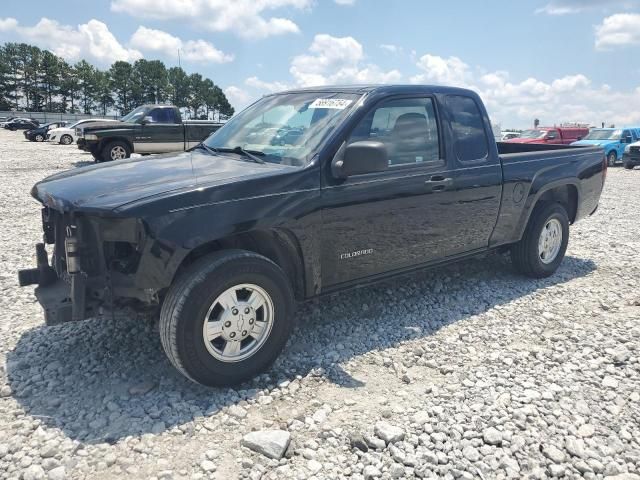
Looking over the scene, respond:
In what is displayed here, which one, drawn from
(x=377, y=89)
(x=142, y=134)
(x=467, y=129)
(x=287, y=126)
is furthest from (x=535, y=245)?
(x=142, y=134)

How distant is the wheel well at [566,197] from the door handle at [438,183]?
1795 millimetres

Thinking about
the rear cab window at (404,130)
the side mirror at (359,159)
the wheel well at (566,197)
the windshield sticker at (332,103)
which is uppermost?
the windshield sticker at (332,103)

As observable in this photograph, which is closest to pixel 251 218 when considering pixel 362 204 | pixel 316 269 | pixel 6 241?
pixel 316 269

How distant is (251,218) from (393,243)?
1319 millimetres

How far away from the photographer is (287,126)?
4012mm

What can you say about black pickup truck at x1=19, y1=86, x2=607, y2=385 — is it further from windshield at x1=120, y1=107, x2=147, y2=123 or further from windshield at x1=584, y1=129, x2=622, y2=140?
windshield at x1=584, y1=129, x2=622, y2=140

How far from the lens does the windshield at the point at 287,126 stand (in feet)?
12.3

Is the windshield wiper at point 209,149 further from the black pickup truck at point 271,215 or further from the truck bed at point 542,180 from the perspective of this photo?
the truck bed at point 542,180

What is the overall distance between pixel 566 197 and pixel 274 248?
386 centimetres

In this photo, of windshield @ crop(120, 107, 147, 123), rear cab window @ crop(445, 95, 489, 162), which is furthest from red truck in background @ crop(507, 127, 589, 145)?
rear cab window @ crop(445, 95, 489, 162)

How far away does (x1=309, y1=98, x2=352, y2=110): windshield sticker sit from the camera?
3924 millimetres

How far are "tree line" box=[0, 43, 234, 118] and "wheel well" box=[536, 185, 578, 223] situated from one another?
303ft

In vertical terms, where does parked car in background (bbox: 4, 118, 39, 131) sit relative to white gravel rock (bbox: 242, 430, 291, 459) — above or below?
above

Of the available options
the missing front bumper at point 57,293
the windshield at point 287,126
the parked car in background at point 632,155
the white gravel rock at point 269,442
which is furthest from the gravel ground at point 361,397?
the parked car in background at point 632,155
